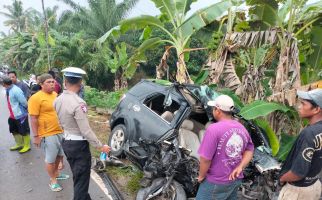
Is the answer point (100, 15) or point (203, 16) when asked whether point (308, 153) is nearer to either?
point (203, 16)

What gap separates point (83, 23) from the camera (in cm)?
2250

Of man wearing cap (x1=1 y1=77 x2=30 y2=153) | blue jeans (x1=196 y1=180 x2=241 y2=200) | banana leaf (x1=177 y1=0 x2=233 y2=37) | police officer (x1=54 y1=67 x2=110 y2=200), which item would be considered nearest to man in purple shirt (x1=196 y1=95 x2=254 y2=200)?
blue jeans (x1=196 y1=180 x2=241 y2=200)

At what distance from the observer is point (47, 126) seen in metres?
5.07

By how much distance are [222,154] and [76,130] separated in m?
1.93

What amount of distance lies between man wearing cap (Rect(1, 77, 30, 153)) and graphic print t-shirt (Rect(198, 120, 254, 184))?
501cm

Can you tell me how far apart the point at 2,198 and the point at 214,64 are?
16.4ft

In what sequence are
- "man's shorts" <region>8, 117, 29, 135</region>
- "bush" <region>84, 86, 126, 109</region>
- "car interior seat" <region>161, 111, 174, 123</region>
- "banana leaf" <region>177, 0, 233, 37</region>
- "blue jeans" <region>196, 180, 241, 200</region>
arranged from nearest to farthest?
1. "blue jeans" <region>196, 180, 241, 200</region>
2. "car interior seat" <region>161, 111, 174, 123</region>
3. "man's shorts" <region>8, 117, 29, 135</region>
4. "banana leaf" <region>177, 0, 233, 37</region>
5. "bush" <region>84, 86, 126, 109</region>

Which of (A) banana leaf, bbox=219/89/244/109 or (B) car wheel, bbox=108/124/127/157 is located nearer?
(A) banana leaf, bbox=219/89/244/109

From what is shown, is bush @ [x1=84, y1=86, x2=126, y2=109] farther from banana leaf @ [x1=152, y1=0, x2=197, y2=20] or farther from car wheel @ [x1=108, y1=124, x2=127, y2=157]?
car wheel @ [x1=108, y1=124, x2=127, y2=157]

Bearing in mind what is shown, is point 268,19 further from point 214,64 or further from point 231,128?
point 231,128

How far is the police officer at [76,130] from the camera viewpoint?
155 inches

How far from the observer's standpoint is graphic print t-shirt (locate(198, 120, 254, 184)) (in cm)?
311

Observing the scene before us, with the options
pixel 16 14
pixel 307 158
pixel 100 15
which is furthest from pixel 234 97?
pixel 16 14

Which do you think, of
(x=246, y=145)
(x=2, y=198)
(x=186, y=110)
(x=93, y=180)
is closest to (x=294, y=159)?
(x=246, y=145)
